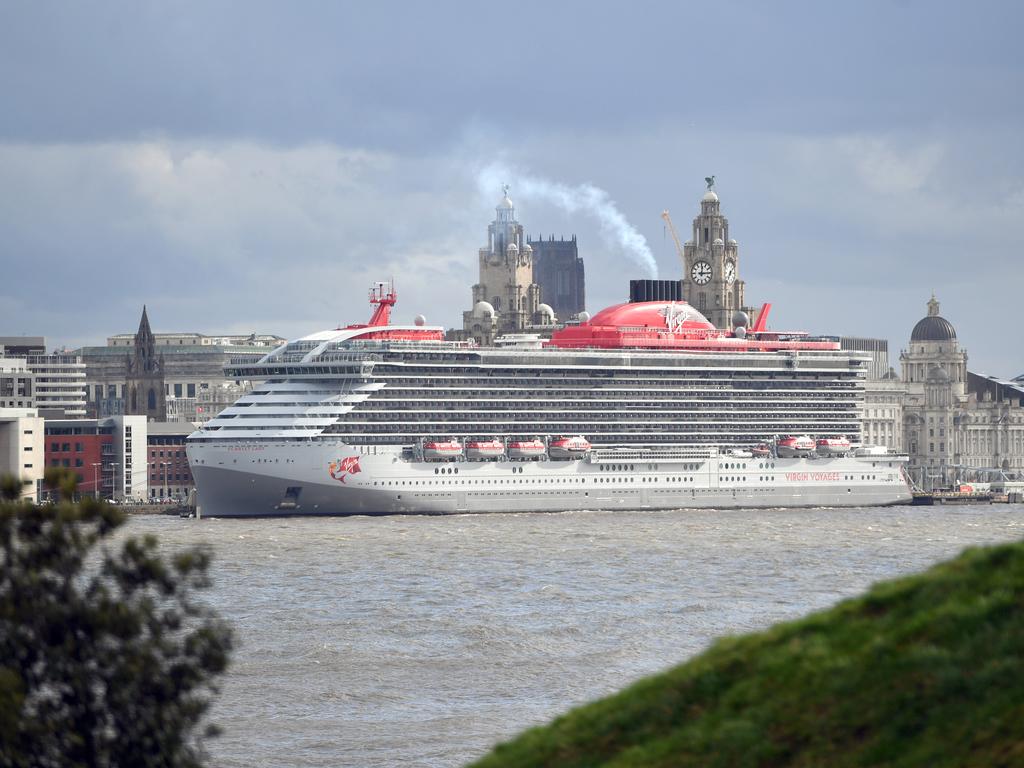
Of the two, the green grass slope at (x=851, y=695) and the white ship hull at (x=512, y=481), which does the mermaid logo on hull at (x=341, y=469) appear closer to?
the white ship hull at (x=512, y=481)

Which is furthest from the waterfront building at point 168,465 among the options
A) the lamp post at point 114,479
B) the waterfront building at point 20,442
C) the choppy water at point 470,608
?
the choppy water at point 470,608

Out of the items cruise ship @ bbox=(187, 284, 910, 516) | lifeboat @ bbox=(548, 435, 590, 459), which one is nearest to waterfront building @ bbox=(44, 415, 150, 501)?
cruise ship @ bbox=(187, 284, 910, 516)

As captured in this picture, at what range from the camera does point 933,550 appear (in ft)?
292

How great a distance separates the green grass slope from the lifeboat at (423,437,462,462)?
9973 cm

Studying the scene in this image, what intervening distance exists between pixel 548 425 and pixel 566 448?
2.57 meters

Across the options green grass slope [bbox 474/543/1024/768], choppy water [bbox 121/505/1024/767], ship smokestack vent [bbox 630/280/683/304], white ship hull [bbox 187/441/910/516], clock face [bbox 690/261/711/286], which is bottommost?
choppy water [bbox 121/505/1024/767]

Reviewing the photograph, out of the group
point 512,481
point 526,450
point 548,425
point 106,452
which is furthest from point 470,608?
point 106,452

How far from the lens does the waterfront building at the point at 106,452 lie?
169 meters

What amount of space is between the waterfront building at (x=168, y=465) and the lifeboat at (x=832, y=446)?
196 ft

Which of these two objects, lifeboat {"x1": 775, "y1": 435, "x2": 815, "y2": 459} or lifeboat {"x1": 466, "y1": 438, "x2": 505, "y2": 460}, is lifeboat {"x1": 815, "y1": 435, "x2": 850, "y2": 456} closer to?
lifeboat {"x1": 775, "y1": 435, "x2": 815, "y2": 459}

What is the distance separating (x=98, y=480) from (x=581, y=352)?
54.8 metres

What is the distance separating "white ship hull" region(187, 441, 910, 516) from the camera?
117188 millimetres

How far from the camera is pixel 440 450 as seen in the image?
122438 mm

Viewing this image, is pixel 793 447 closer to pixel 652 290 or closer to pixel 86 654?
pixel 652 290
